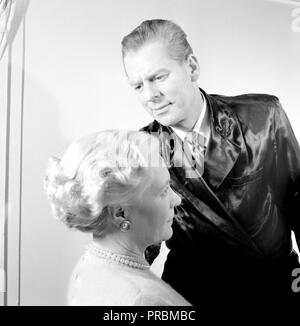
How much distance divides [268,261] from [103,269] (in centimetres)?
98

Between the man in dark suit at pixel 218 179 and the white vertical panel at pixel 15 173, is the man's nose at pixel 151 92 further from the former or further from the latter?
the white vertical panel at pixel 15 173

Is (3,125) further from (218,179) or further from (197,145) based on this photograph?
(218,179)

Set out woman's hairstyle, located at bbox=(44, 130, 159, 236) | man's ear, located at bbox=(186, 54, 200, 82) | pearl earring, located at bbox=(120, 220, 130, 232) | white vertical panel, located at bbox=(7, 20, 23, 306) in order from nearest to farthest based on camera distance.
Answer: woman's hairstyle, located at bbox=(44, 130, 159, 236), pearl earring, located at bbox=(120, 220, 130, 232), white vertical panel, located at bbox=(7, 20, 23, 306), man's ear, located at bbox=(186, 54, 200, 82)

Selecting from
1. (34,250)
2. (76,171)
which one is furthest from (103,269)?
(34,250)

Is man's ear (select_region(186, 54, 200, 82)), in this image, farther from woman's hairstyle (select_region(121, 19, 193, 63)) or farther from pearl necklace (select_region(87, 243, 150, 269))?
pearl necklace (select_region(87, 243, 150, 269))

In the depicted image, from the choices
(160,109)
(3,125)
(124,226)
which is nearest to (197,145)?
(160,109)

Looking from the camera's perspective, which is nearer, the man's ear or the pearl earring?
the pearl earring

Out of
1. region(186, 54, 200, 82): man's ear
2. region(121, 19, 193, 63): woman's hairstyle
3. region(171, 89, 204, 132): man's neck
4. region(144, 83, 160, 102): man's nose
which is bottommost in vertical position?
region(171, 89, 204, 132): man's neck

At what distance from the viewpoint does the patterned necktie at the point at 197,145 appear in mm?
2094

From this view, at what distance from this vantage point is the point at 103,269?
4.71 ft

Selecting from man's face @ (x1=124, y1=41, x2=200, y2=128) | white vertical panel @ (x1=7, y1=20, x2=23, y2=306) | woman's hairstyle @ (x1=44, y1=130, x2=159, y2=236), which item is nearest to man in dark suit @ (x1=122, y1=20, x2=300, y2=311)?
man's face @ (x1=124, y1=41, x2=200, y2=128)

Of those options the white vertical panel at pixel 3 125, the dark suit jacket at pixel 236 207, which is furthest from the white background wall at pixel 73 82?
the dark suit jacket at pixel 236 207

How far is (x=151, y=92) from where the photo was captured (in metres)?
2.04

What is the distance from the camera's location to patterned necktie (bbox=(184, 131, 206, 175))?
2.09 meters
